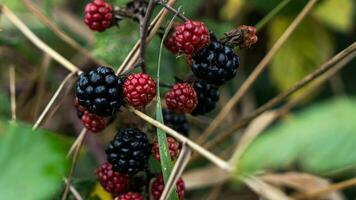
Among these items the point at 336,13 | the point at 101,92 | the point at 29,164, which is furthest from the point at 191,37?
the point at 336,13

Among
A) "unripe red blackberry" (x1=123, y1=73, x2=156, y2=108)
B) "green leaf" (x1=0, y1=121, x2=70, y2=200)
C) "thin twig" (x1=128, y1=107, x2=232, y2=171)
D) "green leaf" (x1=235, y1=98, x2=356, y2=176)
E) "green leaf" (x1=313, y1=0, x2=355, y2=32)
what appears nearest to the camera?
"green leaf" (x1=235, y1=98, x2=356, y2=176)

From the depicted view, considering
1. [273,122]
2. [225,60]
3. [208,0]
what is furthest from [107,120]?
[208,0]

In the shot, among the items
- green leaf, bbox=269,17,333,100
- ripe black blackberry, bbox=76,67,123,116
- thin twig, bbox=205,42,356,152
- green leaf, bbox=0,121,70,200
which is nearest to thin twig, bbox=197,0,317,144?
thin twig, bbox=205,42,356,152

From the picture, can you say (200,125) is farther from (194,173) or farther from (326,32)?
(326,32)

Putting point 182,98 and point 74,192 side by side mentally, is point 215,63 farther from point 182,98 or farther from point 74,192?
Answer: point 74,192

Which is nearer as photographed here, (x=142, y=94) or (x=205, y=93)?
(x=142, y=94)

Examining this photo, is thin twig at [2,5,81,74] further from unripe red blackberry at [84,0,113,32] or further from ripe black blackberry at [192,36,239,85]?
ripe black blackberry at [192,36,239,85]

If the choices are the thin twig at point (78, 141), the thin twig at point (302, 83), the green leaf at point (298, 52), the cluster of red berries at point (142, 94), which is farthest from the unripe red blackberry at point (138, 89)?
the green leaf at point (298, 52)
